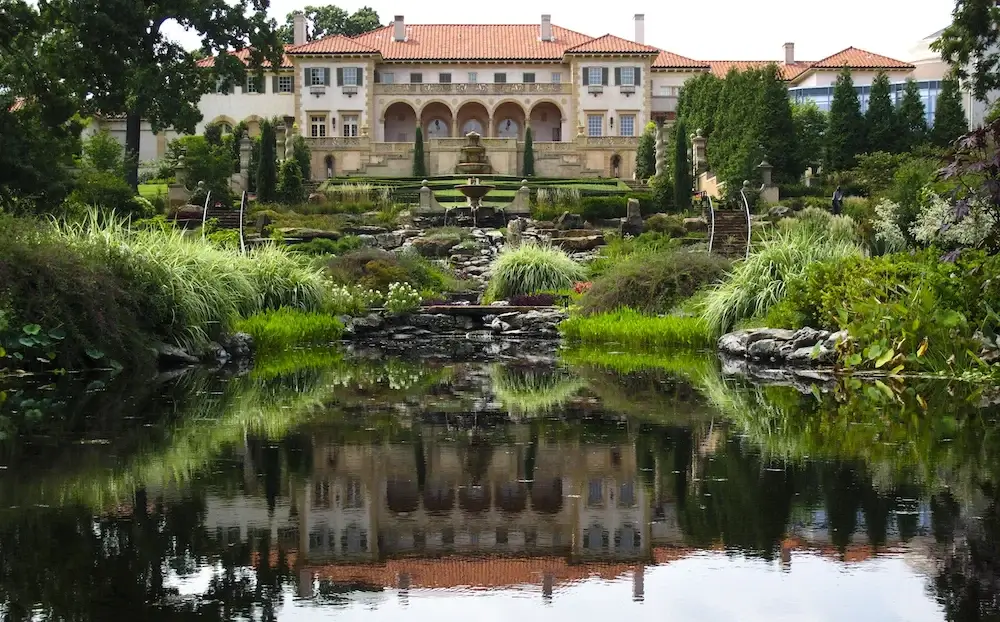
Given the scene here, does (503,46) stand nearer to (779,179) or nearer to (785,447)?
(779,179)

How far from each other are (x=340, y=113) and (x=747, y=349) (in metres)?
52.1

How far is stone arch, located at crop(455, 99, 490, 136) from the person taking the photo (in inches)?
2694

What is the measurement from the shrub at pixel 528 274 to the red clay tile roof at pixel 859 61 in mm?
41652

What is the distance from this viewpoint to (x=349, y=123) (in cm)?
6562

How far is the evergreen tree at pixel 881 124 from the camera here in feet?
152

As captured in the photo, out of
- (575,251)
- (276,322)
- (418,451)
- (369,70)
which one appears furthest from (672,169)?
(418,451)

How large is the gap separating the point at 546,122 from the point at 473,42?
19.1ft

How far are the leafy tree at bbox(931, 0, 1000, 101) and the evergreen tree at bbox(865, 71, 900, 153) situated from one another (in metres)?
11.6

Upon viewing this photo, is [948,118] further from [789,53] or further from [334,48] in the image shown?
[334,48]

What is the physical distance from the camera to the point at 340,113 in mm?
65438

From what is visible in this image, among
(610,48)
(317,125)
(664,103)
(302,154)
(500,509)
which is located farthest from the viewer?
(664,103)

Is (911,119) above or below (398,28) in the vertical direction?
below

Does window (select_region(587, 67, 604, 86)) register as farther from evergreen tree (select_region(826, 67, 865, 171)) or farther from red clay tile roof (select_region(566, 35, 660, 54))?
evergreen tree (select_region(826, 67, 865, 171))

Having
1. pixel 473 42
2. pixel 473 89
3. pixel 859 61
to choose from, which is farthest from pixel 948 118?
pixel 473 42
